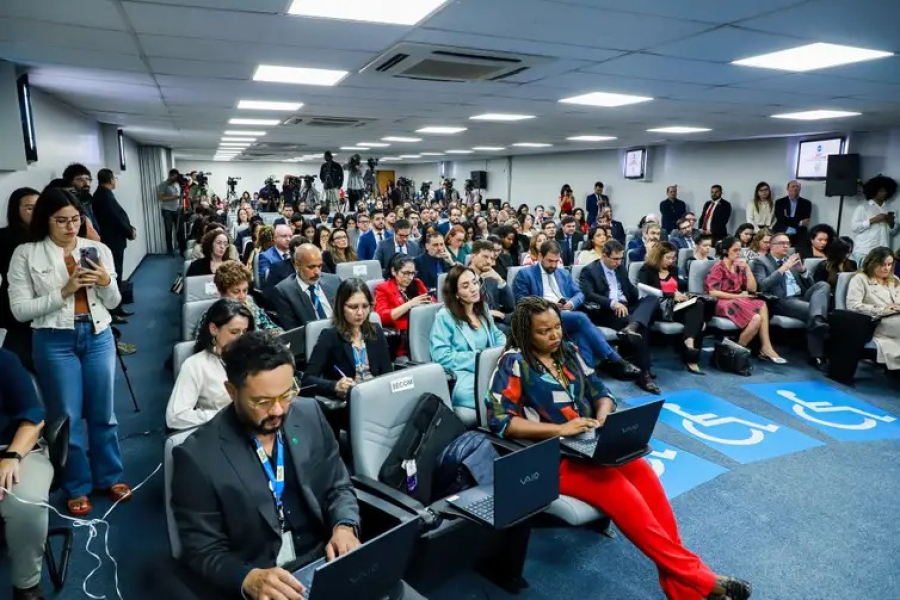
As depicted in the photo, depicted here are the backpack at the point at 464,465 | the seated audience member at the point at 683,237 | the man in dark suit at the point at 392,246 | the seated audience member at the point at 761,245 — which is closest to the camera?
the backpack at the point at 464,465

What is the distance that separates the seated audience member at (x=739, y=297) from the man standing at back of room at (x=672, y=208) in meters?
6.02

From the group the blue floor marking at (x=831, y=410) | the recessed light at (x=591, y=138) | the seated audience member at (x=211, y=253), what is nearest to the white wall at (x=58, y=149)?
the seated audience member at (x=211, y=253)

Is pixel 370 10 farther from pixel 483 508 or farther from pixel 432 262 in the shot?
pixel 432 262

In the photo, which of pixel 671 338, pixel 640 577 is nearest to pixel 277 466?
pixel 640 577

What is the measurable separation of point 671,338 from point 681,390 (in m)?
1.12

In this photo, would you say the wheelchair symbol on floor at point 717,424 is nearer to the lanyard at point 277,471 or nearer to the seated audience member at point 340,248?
the lanyard at point 277,471

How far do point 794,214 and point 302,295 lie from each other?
8.36 m

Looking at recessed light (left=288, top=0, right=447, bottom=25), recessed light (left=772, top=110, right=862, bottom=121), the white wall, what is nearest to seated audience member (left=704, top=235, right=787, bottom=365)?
recessed light (left=772, top=110, right=862, bottom=121)

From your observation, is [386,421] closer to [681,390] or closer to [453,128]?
[681,390]

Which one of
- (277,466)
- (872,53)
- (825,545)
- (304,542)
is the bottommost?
(825,545)

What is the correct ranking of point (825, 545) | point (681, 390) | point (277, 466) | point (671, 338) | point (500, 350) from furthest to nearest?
point (671, 338)
point (681, 390)
point (500, 350)
point (825, 545)
point (277, 466)

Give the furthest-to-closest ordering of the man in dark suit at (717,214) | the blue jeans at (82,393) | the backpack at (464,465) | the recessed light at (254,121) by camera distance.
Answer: the man in dark suit at (717,214), the recessed light at (254,121), the blue jeans at (82,393), the backpack at (464,465)

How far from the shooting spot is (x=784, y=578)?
2.39 meters

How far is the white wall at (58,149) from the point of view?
4.41 m
